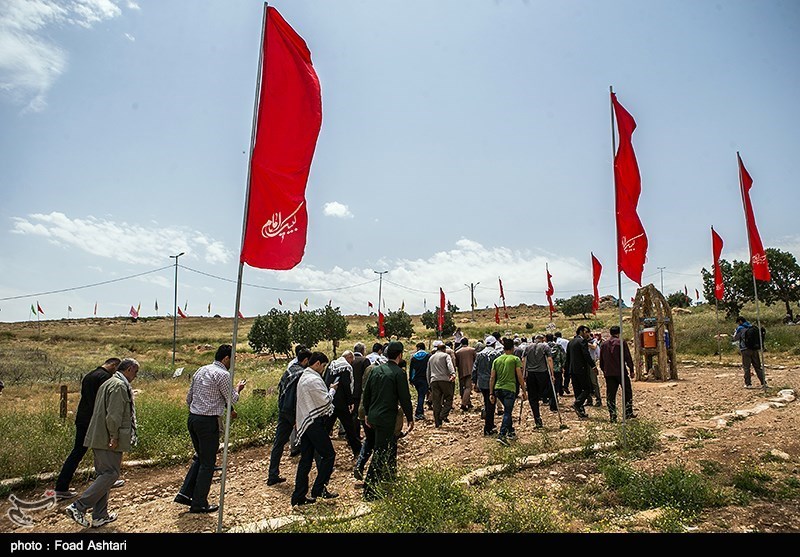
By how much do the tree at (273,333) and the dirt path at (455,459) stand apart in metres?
33.4

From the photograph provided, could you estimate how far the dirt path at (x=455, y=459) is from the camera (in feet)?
18.5

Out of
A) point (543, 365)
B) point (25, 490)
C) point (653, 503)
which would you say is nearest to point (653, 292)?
→ point (543, 365)

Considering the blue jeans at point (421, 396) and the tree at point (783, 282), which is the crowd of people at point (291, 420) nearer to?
the blue jeans at point (421, 396)

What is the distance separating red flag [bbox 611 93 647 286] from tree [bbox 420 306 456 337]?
43.0 metres

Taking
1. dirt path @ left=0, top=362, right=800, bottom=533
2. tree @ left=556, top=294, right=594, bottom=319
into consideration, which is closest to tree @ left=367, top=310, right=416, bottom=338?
tree @ left=556, top=294, right=594, bottom=319

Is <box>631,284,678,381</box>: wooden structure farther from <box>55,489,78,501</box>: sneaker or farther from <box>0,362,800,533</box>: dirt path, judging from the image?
<box>55,489,78,501</box>: sneaker

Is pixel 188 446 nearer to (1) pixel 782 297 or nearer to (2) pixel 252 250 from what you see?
(2) pixel 252 250

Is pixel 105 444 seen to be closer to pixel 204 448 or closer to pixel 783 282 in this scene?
pixel 204 448

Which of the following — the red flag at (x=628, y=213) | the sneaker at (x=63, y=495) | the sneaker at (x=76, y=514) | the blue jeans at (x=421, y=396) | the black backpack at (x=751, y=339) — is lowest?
the sneaker at (x=63, y=495)

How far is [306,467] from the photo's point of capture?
5980mm

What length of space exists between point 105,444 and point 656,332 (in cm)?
1617

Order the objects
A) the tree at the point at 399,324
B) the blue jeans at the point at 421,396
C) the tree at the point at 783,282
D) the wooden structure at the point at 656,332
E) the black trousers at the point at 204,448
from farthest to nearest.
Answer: the tree at the point at 399,324 < the tree at the point at 783,282 < the wooden structure at the point at 656,332 < the blue jeans at the point at 421,396 < the black trousers at the point at 204,448

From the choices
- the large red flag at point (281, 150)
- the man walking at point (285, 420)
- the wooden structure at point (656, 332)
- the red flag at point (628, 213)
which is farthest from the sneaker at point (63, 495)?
the wooden structure at point (656, 332)

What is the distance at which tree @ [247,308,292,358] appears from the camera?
4347 centimetres
